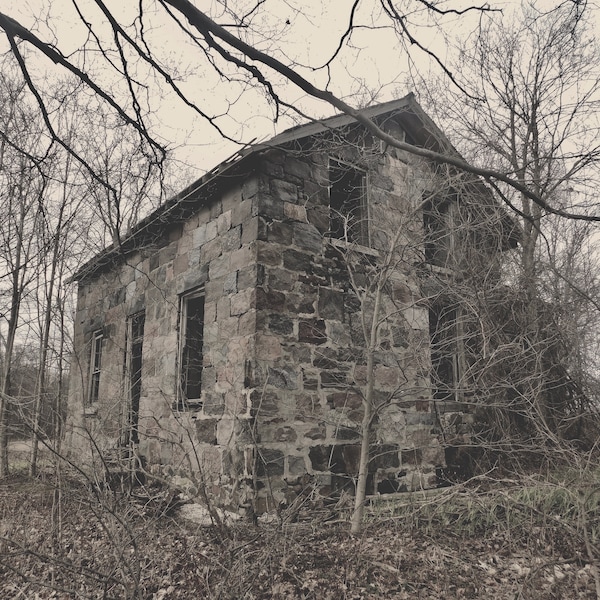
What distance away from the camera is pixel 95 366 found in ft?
34.8

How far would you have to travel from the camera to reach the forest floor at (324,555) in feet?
12.5

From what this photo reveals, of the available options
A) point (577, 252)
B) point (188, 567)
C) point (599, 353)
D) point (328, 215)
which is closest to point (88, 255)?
point (328, 215)

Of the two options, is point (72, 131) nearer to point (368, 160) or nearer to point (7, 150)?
point (7, 150)

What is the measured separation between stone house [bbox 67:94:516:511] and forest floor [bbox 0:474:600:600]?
0.77 m

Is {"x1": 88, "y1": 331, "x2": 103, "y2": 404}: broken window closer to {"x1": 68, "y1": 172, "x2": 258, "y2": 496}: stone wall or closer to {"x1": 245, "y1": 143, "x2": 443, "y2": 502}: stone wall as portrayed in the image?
{"x1": 68, "y1": 172, "x2": 258, "y2": 496}: stone wall

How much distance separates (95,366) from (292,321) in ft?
19.5

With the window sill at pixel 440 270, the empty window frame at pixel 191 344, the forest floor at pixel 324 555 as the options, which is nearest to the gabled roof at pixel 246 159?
the empty window frame at pixel 191 344

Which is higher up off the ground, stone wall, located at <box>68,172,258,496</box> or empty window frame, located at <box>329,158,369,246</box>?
empty window frame, located at <box>329,158,369,246</box>

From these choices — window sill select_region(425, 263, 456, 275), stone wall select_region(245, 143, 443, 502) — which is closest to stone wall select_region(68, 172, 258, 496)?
stone wall select_region(245, 143, 443, 502)

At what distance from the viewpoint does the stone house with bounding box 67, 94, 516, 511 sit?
598cm

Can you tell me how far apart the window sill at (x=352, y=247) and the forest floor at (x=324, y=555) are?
3.16 m

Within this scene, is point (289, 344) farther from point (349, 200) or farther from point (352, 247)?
point (349, 200)

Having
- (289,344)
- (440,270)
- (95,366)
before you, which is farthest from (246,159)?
(95,366)

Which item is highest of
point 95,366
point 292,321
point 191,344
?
point 292,321
